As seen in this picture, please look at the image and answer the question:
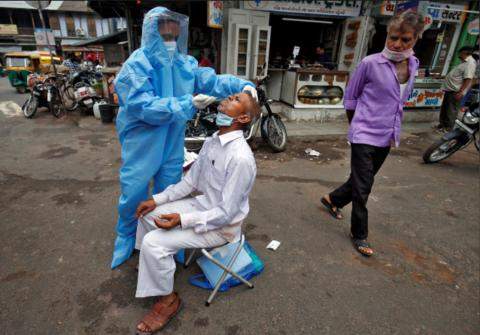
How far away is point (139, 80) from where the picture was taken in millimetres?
1694

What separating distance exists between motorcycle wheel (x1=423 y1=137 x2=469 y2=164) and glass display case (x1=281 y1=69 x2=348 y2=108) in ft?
10.1

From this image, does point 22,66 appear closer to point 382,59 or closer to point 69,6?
point 382,59

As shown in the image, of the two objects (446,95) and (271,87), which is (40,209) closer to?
(271,87)

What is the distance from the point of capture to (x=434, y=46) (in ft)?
29.3

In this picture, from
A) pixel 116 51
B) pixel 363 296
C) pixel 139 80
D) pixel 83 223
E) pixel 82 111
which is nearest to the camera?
pixel 139 80

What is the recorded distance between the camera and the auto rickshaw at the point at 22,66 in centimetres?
1304

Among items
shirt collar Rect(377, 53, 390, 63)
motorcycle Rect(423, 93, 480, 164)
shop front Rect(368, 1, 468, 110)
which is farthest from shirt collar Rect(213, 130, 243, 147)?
shop front Rect(368, 1, 468, 110)

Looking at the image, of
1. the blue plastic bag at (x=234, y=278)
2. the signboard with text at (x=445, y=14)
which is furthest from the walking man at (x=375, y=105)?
the signboard with text at (x=445, y=14)

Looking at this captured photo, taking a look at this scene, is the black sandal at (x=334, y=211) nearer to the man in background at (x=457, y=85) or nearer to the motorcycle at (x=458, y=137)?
the motorcycle at (x=458, y=137)

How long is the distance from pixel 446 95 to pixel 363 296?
6.84 meters

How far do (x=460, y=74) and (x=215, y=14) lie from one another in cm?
574

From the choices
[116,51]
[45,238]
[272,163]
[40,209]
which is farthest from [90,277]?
[116,51]

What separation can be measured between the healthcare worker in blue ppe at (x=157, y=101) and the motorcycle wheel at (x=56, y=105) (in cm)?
683

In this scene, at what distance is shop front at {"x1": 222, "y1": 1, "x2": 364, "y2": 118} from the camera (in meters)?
7.10
